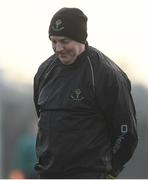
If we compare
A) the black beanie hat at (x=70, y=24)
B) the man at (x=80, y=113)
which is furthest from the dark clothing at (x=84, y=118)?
the black beanie hat at (x=70, y=24)

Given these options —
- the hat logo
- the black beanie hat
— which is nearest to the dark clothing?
the black beanie hat

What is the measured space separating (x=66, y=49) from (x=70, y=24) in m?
0.32

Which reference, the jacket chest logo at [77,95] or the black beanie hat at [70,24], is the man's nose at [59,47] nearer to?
the black beanie hat at [70,24]

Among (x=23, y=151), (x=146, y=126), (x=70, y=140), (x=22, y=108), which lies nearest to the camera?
(x=70, y=140)

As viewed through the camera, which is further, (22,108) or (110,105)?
(22,108)

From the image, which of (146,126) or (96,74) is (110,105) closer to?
(96,74)

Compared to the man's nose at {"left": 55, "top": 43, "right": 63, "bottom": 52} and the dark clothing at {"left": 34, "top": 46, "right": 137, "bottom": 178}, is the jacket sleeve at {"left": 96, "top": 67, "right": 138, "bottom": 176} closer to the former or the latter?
the dark clothing at {"left": 34, "top": 46, "right": 137, "bottom": 178}

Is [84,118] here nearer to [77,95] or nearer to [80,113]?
[80,113]

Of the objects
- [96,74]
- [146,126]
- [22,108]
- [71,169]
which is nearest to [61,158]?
[71,169]

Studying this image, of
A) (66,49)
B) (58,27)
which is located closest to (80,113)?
(66,49)

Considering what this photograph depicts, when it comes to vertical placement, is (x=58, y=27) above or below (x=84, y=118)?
above

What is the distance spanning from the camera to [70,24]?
322 inches

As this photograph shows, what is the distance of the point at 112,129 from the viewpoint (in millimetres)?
8078

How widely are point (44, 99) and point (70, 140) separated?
1.38 ft
